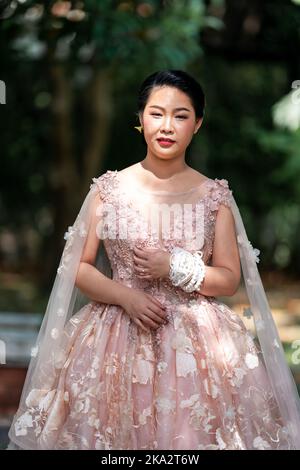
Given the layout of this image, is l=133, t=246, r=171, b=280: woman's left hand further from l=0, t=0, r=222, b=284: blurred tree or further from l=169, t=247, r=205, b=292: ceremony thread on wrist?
l=0, t=0, r=222, b=284: blurred tree

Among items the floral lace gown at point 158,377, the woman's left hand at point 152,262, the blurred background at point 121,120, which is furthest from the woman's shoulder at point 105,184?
the blurred background at point 121,120

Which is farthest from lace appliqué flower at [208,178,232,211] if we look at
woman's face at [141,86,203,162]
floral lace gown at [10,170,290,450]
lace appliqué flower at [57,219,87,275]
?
lace appliqué flower at [57,219,87,275]

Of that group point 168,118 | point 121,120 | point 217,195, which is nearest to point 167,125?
point 168,118

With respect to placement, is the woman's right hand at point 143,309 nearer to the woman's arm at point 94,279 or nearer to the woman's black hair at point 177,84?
the woman's arm at point 94,279

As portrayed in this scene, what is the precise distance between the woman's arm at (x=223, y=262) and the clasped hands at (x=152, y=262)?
0.54ft

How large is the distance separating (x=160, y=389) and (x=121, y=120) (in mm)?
10062

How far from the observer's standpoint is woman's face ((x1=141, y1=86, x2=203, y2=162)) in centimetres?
312

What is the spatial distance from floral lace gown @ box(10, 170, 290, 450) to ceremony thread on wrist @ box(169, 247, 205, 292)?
11 cm

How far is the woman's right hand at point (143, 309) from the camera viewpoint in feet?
10.1

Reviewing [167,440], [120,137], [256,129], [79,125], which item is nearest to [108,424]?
[167,440]

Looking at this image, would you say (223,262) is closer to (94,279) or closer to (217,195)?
(217,195)

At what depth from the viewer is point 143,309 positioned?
3.09 m

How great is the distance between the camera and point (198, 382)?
3061 mm

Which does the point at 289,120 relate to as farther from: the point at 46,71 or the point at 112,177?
the point at 46,71
